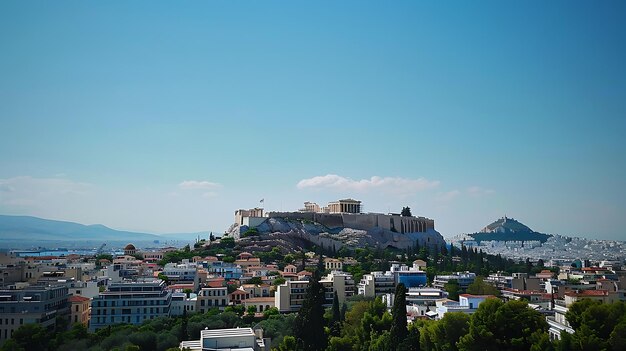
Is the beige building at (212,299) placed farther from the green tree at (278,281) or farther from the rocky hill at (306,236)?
the rocky hill at (306,236)

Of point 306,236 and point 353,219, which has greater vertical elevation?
point 353,219

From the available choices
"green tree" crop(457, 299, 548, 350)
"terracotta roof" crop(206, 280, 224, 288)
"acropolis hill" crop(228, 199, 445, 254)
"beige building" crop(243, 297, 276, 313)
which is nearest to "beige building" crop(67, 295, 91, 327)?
"terracotta roof" crop(206, 280, 224, 288)

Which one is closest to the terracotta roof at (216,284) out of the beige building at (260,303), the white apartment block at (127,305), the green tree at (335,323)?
the beige building at (260,303)

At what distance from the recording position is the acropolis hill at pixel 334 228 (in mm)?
66000

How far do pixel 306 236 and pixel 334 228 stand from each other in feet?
22.3

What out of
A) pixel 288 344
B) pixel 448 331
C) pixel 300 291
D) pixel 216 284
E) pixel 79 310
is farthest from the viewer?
pixel 216 284

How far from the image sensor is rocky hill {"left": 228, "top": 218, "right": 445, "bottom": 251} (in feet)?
208

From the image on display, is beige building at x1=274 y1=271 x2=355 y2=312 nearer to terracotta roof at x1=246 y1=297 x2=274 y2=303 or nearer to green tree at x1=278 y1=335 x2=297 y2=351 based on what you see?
terracotta roof at x1=246 y1=297 x2=274 y2=303

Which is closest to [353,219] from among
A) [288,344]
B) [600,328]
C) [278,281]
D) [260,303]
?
A: [278,281]

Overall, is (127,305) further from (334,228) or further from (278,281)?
(334,228)

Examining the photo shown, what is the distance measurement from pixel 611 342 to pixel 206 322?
1701cm

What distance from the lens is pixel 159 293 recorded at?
31219 millimetres

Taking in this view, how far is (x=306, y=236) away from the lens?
68875 mm

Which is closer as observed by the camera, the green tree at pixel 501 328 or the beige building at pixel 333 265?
the green tree at pixel 501 328
